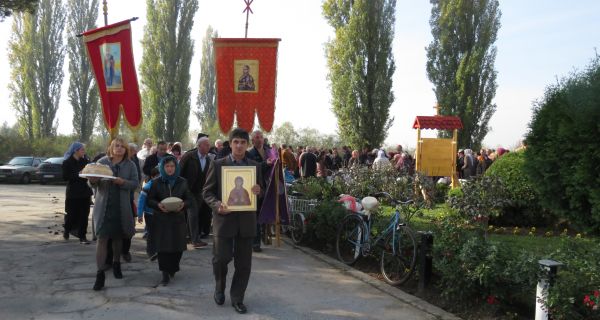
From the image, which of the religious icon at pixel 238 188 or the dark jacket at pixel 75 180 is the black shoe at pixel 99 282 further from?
the dark jacket at pixel 75 180

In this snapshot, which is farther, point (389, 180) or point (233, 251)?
point (389, 180)

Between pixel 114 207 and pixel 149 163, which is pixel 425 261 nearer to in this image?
pixel 114 207

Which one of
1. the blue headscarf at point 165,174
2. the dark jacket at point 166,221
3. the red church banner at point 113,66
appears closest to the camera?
the dark jacket at point 166,221

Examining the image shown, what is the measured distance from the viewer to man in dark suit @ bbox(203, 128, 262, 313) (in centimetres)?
537

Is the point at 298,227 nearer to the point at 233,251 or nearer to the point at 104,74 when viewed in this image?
the point at 233,251

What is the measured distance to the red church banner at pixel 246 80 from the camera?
10.1 metres

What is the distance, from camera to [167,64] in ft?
132

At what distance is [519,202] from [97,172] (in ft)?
27.5

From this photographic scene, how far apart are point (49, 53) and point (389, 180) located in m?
37.5

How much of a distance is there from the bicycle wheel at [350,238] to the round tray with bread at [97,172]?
349 centimetres

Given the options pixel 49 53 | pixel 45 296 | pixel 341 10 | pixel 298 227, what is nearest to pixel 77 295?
pixel 45 296

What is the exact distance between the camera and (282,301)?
5.86 meters

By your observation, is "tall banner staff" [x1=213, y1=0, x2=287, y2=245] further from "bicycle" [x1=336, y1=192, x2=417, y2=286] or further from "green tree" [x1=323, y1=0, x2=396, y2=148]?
"green tree" [x1=323, y1=0, x2=396, y2=148]

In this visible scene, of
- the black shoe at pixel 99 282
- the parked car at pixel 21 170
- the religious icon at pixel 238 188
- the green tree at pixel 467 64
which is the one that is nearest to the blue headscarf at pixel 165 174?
the black shoe at pixel 99 282
